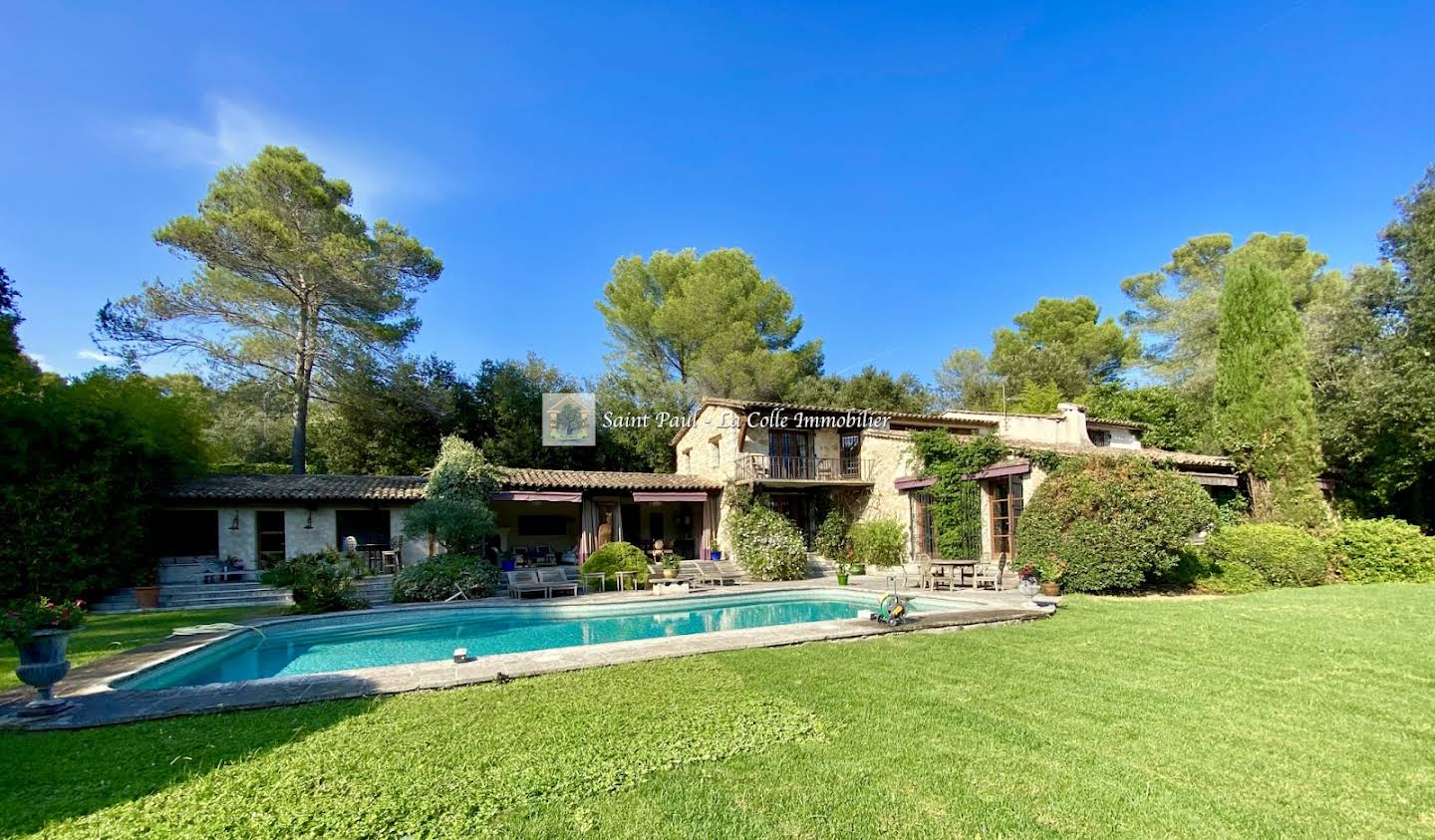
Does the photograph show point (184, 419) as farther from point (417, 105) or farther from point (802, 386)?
point (802, 386)

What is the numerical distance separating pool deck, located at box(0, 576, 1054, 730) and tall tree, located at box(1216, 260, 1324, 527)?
13.3m

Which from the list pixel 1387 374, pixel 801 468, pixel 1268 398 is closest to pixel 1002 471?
pixel 801 468

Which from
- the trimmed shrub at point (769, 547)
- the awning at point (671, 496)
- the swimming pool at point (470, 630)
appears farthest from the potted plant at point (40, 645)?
the awning at point (671, 496)

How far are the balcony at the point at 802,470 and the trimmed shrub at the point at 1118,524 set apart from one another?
30.3 feet

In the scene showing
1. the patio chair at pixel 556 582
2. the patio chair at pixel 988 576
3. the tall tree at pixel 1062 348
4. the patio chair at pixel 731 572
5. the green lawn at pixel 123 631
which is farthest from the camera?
the tall tree at pixel 1062 348

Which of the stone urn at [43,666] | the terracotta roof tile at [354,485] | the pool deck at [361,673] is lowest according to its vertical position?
the pool deck at [361,673]

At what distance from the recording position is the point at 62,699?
6.43m

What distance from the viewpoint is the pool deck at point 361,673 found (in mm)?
6211

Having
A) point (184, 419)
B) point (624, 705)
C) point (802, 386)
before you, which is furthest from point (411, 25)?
point (802, 386)

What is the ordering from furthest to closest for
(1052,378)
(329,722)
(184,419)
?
(1052,378) → (184,419) → (329,722)

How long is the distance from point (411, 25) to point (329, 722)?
12.0 meters

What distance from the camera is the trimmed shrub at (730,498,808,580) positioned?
65.3ft

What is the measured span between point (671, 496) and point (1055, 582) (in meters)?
12.8

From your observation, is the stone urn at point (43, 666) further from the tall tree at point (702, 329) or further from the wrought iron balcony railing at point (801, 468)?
the tall tree at point (702, 329)
